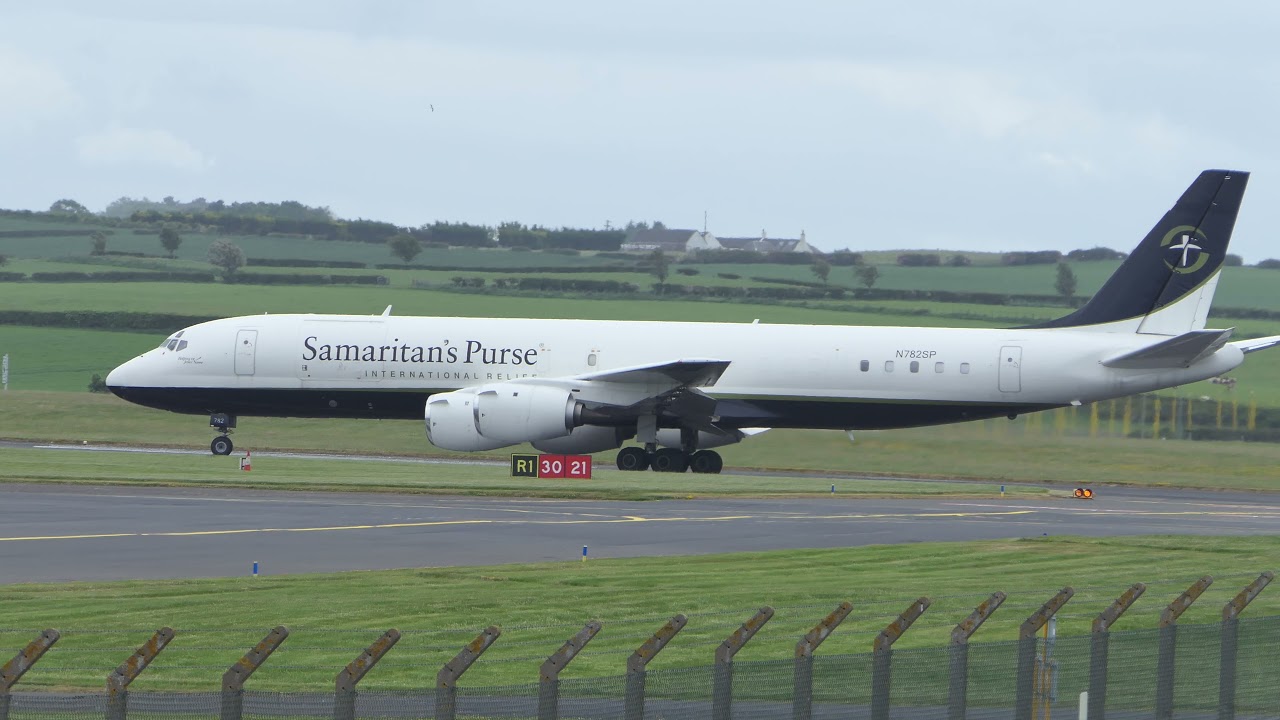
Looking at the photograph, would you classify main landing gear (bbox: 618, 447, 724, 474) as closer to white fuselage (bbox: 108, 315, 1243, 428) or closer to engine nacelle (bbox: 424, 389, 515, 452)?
white fuselage (bbox: 108, 315, 1243, 428)

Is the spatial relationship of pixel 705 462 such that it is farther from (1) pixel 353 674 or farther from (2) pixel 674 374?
(1) pixel 353 674

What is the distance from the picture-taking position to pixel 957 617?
65.1 ft

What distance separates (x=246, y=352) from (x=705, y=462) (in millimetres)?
12394

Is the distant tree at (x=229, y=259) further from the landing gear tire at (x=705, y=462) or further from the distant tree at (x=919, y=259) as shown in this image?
the landing gear tire at (x=705, y=462)

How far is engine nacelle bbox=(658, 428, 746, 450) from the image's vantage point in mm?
43656

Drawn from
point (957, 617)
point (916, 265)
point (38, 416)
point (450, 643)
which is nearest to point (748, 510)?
point (957, 617)

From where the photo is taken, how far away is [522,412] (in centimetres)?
4088

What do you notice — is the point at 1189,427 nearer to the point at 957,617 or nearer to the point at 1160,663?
the point at 957,617

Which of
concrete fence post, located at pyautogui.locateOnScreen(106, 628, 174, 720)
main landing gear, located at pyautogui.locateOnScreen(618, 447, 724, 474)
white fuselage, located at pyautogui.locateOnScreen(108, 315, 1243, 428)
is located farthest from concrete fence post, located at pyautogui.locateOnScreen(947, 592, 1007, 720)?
main landing gear, located at pyautogui.locateOnScreen(618, 447, 724, 474)

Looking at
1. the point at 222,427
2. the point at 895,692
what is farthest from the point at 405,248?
the point at 895,692

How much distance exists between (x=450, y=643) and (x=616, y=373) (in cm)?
2421

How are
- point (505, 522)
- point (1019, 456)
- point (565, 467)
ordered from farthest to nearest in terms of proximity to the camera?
point (1019, 456)
point (565, 467)
point (505, 522)

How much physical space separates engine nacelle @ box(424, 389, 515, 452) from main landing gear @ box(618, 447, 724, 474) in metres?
4.02

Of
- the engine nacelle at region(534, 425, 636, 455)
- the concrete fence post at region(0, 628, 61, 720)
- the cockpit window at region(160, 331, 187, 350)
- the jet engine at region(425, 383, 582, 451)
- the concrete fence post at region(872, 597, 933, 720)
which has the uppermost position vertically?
the cockpit window at region(160, 331, 187, 350)
